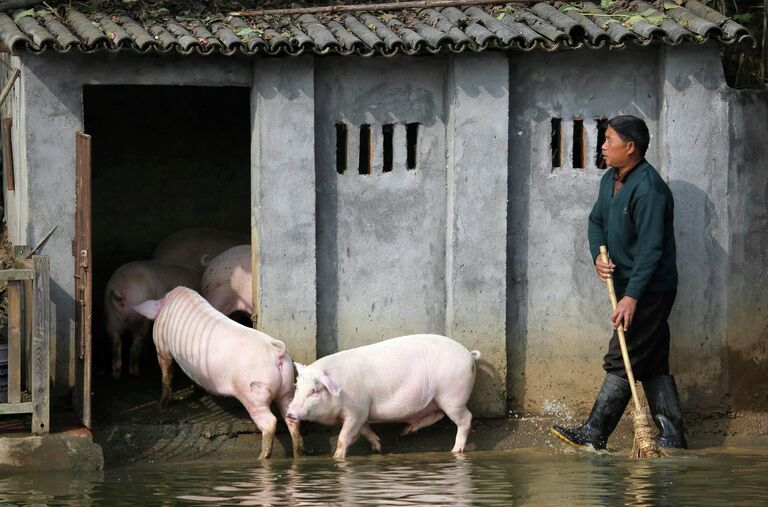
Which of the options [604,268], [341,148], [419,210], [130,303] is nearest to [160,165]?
[130,303]

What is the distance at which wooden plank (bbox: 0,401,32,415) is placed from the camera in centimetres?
946

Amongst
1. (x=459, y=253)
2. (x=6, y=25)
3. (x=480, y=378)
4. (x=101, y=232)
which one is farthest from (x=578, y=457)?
(x=101, y=232)

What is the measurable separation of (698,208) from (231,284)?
146 inches

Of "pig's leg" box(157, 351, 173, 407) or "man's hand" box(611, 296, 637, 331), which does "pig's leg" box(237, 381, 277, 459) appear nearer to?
"pig's leg" box(157, 351, 173, 407)

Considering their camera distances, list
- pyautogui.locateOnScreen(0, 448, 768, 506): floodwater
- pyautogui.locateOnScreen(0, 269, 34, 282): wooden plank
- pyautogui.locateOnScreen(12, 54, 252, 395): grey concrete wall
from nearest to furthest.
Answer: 1. pyautogui.locateOnScreen(0, 448, 768, 506): floodwater
2. pyautogui.locateOnScreen(0, 269, 34, 282): wooden plank
3. pyautogui.locateOnScreen(12, 54, 252, 395): grey concrete wall

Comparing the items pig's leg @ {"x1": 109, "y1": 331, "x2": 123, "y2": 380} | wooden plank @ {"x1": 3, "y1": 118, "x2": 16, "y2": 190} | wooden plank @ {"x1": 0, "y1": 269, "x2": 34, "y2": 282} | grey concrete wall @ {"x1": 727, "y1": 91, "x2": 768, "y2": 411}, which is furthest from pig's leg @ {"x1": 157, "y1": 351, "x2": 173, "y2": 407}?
grey concrete wall @ {"x1": 727, "y1": 91, "x2": 768, "y2": 411}

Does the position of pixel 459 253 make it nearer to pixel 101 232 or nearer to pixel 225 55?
pixel 225 55

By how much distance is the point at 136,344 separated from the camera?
1182 centimetres

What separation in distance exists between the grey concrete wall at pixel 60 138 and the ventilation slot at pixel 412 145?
5.32 feet

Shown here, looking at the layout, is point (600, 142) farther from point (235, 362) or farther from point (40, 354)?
point (40, 354)

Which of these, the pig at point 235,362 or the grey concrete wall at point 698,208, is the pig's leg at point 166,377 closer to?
the pig at point 235,362

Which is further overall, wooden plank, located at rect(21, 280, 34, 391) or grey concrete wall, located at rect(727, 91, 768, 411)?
grey concrete wall, located at rect(727, 91, 768, 411)

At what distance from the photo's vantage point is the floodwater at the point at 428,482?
833 cm

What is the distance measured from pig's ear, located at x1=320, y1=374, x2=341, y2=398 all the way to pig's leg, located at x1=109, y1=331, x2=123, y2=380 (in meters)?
2.53
